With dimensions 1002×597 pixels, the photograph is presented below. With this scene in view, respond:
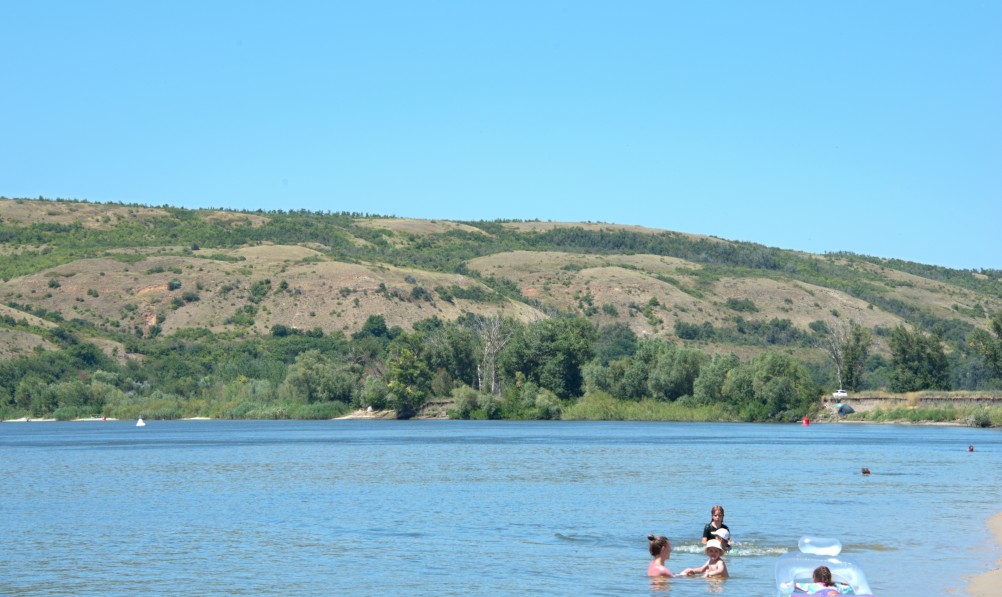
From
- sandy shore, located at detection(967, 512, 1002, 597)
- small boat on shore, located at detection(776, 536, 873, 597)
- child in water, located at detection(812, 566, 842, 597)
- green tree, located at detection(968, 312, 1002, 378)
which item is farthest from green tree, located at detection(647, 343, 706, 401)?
child in water, located at detection(812, 566, 842, 597)

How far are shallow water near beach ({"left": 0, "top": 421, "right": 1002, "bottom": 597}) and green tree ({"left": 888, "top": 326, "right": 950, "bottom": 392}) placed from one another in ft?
125

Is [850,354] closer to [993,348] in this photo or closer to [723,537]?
[993,348]

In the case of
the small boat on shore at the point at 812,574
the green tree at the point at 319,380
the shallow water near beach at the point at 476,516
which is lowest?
the shallow water near beach at the point at 476,516

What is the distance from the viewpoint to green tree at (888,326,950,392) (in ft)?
387

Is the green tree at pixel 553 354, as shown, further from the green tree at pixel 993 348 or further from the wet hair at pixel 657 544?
the wet hair at pixel 657 544

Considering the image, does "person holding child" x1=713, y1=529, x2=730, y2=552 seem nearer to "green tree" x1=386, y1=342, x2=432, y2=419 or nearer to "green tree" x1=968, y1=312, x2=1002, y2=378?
"green tree" x1=968, y1=312, x2=1002, y2=378

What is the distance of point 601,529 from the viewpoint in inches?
1460

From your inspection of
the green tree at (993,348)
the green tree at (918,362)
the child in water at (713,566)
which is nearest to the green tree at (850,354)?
the green tree at (918,362)

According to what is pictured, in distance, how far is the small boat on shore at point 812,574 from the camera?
20.2 m

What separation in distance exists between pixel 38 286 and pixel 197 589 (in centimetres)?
16939

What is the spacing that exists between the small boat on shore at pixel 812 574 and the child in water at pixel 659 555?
603 centimetres

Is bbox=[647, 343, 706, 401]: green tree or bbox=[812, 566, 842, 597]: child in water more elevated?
bbox=[647, 343, 706, 401]: green tree

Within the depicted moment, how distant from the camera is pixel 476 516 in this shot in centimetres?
4091

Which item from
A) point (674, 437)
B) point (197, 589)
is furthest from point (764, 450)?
point (197, 589)
